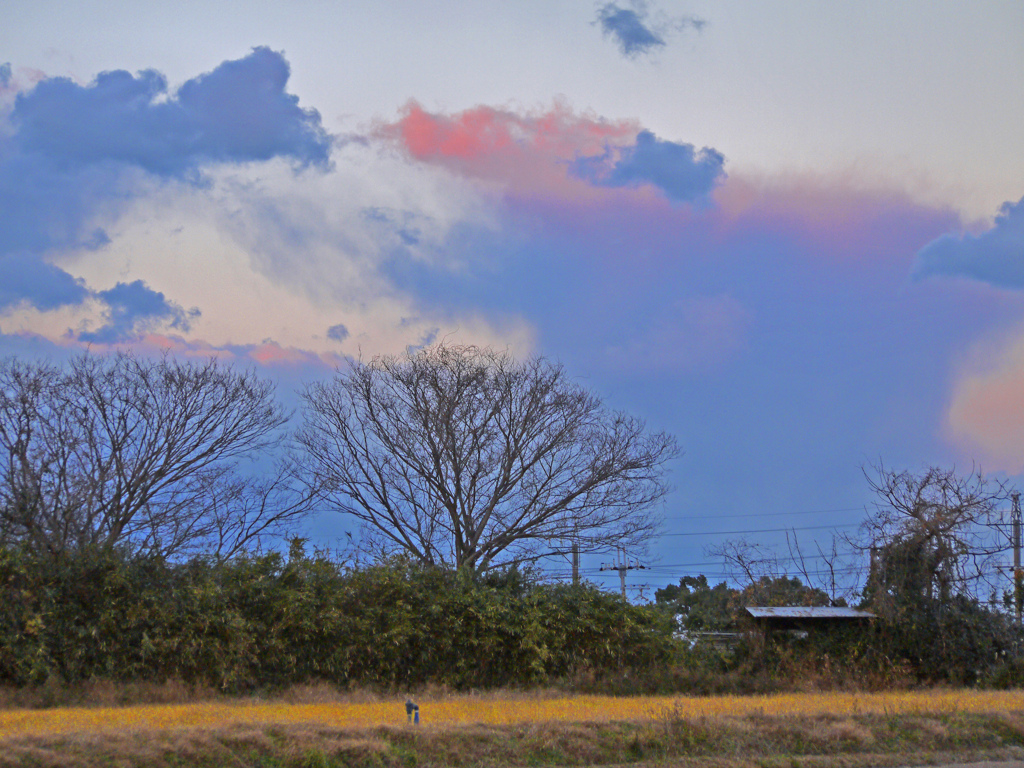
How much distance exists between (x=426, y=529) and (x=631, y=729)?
54.5 ft

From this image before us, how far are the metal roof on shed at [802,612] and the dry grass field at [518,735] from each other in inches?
291

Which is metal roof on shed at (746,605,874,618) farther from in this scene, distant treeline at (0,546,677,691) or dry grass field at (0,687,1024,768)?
dry grass field at (0,687,1024,768)

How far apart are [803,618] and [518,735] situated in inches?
514

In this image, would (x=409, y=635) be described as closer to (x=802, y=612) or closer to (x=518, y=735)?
(x=518, y=735)

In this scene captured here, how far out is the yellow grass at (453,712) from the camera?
1084 centimetres

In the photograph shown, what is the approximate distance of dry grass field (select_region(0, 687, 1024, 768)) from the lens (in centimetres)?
962

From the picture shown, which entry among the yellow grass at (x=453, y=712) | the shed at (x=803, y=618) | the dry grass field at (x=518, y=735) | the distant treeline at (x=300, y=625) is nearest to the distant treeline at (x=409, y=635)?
the distant treeline at (x=300, y=625)

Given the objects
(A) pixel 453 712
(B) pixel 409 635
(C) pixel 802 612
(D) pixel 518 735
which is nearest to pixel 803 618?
(C) pixel 802 612

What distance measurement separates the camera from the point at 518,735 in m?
10.9

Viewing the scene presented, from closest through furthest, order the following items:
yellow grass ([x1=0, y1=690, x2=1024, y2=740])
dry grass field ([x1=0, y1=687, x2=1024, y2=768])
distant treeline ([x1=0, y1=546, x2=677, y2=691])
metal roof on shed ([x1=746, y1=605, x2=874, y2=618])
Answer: dry grass field ([x1=0, y1=687, x2=1024, y2=768]) < yellow grass ([x1=0, y1=690, x2=1024, y2=740]) < distant treeline ([x1=0, y1=546, x2=677, y2=691]) < metal roof on shed ([x1=746, y1=605, x2=874, y2=618])

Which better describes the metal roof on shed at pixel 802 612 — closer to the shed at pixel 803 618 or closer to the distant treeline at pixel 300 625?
the shed at pixel 803 618

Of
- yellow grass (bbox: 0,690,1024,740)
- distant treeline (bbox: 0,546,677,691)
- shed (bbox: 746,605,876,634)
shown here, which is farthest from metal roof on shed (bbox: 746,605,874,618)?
yellow grass (bbox: 0,690,1024,740)

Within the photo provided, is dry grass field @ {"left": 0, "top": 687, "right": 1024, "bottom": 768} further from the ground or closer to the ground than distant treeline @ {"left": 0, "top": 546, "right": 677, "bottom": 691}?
closer to the ground

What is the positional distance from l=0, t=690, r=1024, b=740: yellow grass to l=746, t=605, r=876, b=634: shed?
5773 mm
